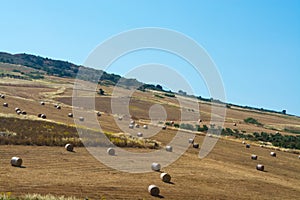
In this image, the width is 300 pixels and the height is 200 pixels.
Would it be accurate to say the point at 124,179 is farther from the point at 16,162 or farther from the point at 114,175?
the point at 16,162

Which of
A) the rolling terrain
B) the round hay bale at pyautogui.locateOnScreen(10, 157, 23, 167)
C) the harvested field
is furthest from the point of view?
the round hay bale at pyautogui.locateOnScreen(10, 157, 23, 167)

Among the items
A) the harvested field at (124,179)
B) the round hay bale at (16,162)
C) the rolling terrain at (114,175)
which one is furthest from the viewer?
the round hay bale at (16,162)

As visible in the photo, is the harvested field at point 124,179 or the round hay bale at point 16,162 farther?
the round hay bale at point 16,162

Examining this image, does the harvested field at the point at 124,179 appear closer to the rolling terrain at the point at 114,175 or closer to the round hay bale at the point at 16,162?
the rolling terrain at the point at 114,175

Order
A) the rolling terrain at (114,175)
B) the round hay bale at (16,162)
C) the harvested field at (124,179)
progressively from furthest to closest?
the round hay bale at (16,162) → the rolling terrain at (114,175) → the harvested field at (124,179)

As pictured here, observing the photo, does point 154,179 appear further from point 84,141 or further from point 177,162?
point 84,141

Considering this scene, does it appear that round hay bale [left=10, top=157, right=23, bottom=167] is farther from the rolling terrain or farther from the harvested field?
the harvested field

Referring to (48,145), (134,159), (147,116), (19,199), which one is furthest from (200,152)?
(147,116)

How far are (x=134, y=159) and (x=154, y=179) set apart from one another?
19.0 feet

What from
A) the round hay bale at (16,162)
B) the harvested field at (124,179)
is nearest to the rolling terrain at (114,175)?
the harvested field at (124,179)

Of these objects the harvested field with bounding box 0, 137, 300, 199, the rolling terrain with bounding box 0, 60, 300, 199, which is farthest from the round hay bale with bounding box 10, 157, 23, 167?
the harvested field with bounding box 0, 137, 300, 199

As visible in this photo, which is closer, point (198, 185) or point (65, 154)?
point (198, 185)

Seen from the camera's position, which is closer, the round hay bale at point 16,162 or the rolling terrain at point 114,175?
the rolling terrain at point 114,175

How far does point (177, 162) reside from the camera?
94.9 ft
